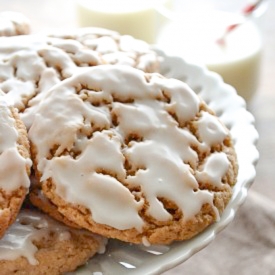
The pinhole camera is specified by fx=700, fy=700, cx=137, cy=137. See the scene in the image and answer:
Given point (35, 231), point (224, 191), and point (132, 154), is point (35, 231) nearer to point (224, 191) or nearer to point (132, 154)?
point (132, 154)

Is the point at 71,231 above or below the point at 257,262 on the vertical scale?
above

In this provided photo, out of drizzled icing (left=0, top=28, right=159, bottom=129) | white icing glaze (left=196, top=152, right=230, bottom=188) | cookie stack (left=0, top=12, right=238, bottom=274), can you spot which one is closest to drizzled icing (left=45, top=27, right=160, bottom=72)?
drizzled icing (left=0, top=28, right=159, bottom=129)

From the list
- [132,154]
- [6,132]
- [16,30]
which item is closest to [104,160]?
[132,154]

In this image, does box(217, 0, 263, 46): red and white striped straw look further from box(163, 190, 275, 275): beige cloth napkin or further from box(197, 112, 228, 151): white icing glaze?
box(197, 112, 228, 151): white icing glaze

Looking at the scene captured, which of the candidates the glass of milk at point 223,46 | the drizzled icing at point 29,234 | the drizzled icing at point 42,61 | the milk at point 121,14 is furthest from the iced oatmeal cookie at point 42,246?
the milk at point 121,14

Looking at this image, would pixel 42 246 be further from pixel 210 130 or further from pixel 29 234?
pixel 210 130

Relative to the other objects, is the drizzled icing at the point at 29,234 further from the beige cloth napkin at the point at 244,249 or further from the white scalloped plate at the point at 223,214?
the beige cloth napkin at the point at 244,249

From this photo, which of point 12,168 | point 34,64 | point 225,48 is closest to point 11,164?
point 12,168
